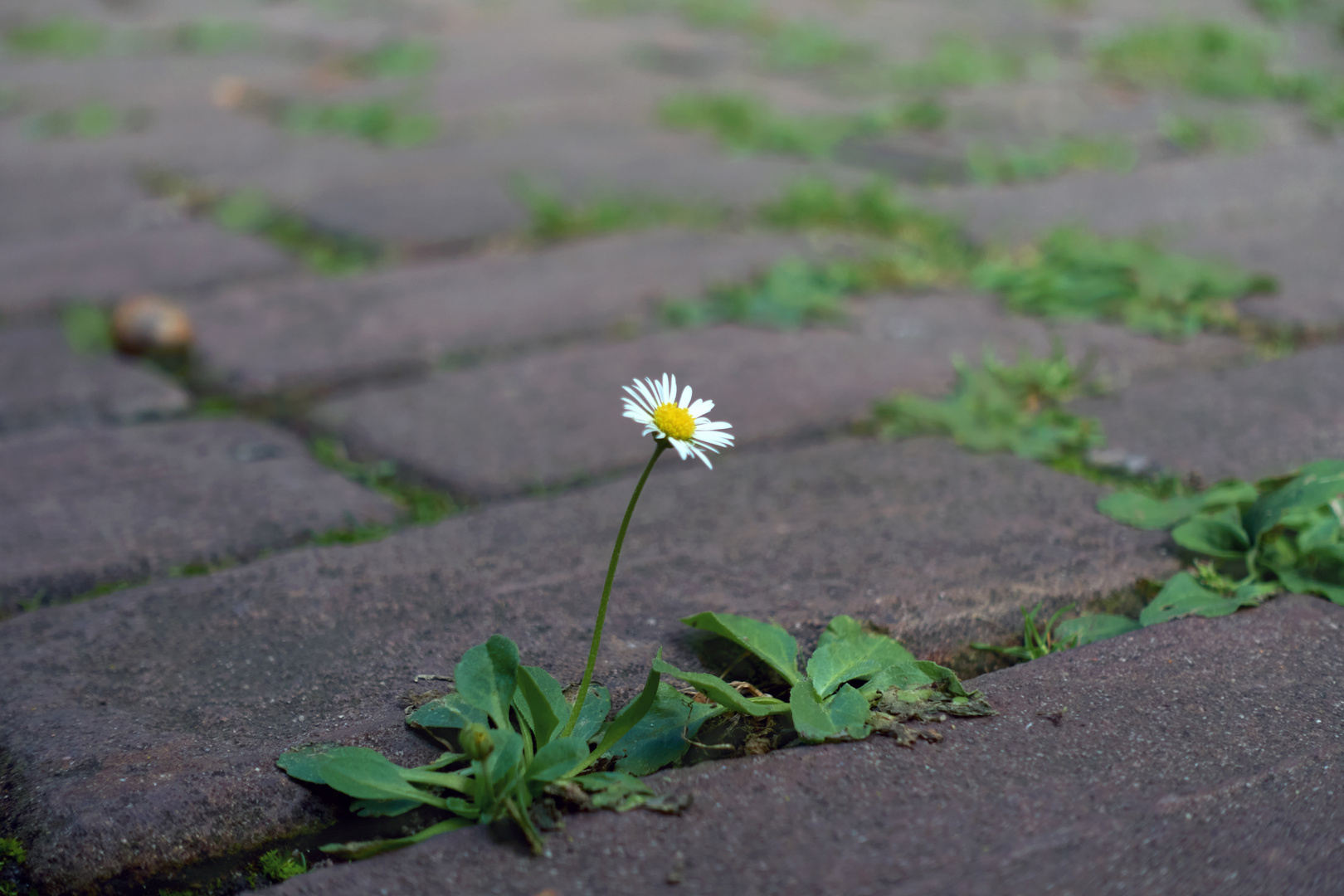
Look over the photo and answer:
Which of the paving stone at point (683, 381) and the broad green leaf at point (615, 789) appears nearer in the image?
the broad green leaf at point (615, 789)

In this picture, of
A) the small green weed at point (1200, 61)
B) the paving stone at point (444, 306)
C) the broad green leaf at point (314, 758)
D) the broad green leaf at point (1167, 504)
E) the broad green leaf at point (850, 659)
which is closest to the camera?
the broad green leaf at point (314, 758)

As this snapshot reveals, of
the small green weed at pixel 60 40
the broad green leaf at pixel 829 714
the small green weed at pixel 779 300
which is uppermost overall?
the small green weed at pixel 60 40

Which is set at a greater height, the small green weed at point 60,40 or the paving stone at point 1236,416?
the small green weed at point 60,40

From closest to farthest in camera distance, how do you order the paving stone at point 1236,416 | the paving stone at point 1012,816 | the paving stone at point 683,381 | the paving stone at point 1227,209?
the paving stone at point 1012,816 < the paving stone at point 1236,416 < the paving stone at point 683,381 < the paving stone at point 1227,209

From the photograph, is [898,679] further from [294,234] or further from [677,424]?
[294,234]

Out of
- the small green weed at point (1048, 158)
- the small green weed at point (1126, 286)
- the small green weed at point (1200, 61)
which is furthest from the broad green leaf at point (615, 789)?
the small green weed at point (1200, 61)

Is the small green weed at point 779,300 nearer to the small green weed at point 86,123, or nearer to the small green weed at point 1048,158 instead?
the small green weed at point 1048,158

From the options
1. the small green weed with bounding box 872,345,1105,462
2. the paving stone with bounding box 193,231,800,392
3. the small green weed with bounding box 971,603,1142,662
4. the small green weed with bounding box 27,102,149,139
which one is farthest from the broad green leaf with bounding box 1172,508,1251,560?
the small green weed with bounding box 27,102,149,139

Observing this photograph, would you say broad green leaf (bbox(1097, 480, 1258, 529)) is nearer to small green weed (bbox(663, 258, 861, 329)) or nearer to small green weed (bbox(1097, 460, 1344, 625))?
small green weed (bbox(1097, 460, 1344, 625))
